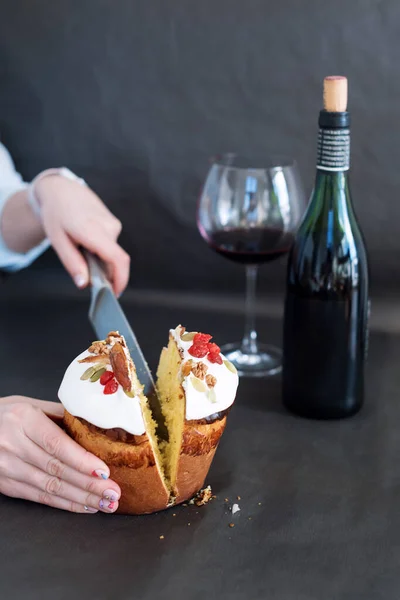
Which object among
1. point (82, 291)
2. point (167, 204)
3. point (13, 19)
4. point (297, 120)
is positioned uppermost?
point (13, 19)

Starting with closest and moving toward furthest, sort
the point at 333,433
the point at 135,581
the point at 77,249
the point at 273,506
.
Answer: the point at 135,581 → the point at 273,506 → the point at 333,433 → the point at 77,249

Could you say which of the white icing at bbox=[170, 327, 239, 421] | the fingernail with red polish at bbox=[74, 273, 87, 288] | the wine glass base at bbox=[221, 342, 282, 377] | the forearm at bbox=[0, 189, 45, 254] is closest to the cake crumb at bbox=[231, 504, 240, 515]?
the white icing at bbox=[170, 327, 239, 421]

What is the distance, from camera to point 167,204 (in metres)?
1.87

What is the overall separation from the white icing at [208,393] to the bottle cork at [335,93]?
41 cm

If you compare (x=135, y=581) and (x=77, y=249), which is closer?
(x=135, y=581)

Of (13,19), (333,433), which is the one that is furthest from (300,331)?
(13,19)

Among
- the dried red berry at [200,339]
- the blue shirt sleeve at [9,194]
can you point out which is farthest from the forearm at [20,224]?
the dried red berry at [200,339]

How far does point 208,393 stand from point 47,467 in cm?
22

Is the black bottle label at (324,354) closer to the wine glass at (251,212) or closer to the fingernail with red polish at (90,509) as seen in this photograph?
the wine glass at (251,212)

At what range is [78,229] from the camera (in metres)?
1.46

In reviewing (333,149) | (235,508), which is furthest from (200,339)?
(333,149)

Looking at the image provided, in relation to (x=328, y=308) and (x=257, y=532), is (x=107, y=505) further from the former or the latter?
(x=328, y=308)

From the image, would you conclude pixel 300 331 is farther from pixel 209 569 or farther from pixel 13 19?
pixel 13 19

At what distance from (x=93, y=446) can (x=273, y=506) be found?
0.25 m
